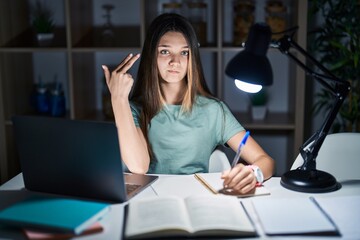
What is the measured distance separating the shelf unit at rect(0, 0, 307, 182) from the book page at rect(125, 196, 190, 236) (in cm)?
170

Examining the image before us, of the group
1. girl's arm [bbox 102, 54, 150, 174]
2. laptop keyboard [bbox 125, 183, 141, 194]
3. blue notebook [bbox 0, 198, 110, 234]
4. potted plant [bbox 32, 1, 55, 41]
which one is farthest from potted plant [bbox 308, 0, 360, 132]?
blue notebook [bbox 0, 198, 110, 234]

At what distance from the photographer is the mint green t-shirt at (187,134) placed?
2049 millimetres

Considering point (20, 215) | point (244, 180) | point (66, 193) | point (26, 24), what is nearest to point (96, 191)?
point (66, 193)

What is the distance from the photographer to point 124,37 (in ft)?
11.1

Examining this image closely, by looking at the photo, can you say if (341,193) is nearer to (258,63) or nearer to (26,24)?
(258,63)

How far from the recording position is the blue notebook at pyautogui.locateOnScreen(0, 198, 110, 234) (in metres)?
1.24

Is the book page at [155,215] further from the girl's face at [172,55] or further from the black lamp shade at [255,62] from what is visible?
the girl's face at [172,55]

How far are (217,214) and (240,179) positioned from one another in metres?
0.23

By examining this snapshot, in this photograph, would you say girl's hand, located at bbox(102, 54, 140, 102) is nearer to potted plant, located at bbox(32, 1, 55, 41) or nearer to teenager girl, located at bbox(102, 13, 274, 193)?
teenager girl, located at bbox(102, 13, 274, 193)

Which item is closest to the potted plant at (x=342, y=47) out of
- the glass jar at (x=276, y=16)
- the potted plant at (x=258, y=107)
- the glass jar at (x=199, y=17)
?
the glass jar at (x=276, y=16)

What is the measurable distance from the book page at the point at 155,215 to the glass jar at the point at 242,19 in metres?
1.83

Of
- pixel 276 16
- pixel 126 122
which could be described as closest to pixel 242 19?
pixel 276 16

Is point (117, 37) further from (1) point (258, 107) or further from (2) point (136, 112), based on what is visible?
(2) point (136, 112)

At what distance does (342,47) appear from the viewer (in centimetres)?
283
